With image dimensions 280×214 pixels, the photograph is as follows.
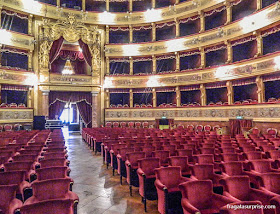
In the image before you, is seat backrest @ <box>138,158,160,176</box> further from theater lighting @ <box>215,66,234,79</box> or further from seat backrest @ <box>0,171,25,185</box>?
theater lighting @ <box>215,66,234,79</box>

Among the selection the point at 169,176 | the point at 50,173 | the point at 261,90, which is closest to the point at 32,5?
the point at 50,173

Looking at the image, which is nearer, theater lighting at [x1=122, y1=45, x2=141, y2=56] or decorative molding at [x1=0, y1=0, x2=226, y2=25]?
decorative molding at [x1=0, y1=0, x2=226, y2=25]

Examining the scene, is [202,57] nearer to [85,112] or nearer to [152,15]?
[152,15]

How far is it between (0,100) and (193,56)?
13724 mm

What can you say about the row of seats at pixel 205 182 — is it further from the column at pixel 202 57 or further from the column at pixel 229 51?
the column at pixel 202 57

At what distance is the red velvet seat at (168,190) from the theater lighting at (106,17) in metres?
15.2

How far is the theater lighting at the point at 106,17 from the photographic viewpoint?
15789mm

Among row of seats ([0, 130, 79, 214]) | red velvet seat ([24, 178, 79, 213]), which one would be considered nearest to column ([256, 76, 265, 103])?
row of seats ([0, 130, 79, 214])

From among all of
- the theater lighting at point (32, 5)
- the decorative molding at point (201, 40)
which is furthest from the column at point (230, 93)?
the theater lighting at point (32, 5)

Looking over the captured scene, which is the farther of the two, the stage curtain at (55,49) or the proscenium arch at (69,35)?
the stage curtain at (55,49)

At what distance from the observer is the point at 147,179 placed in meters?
3.33

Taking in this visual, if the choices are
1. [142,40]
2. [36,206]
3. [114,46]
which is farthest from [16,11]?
[36,206]

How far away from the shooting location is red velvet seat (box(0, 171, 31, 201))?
2.67m

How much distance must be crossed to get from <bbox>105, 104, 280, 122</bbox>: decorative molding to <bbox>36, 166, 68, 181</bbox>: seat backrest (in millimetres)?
9659
